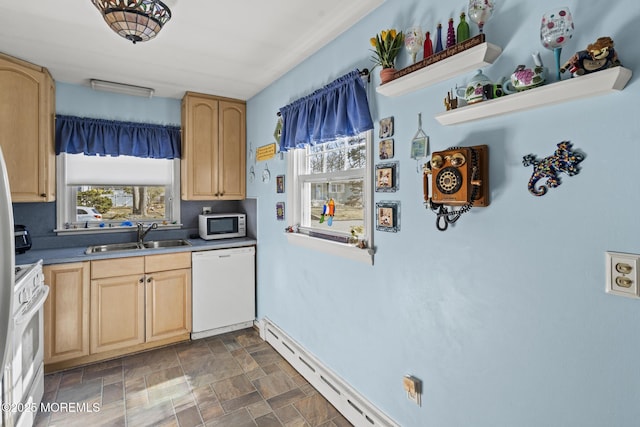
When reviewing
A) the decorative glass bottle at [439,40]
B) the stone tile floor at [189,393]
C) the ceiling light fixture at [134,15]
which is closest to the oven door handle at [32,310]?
the stone tile floor at [189,393]

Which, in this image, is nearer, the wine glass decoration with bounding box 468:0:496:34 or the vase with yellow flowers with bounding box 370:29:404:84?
the wine glass decoration with bounding box 468:0:496:34

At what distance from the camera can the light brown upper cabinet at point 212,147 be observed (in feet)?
11.2

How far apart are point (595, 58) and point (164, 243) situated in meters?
3.66

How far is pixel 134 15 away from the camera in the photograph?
5.41ft

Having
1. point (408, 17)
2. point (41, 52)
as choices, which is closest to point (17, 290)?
point (41, 52)

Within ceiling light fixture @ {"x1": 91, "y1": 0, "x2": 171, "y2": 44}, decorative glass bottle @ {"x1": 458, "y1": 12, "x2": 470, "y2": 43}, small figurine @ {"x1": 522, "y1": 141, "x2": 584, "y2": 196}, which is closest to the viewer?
small figurine @ {"x1": 522, "y1": 141, "x2": 584, "y2": 196}

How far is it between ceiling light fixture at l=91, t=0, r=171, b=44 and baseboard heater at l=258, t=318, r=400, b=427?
238cm

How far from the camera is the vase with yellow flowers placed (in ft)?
5.54

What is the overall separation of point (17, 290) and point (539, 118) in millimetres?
2568

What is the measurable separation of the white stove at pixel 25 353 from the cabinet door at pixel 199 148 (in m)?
1.48

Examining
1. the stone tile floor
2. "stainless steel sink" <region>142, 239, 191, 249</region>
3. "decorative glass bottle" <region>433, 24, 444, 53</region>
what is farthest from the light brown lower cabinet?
"decorative glass bottle" <region>433, 24, 444, 53</region>

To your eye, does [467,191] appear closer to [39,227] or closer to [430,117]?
[430,117]

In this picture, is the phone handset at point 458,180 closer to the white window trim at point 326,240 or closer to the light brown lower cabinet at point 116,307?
the white window trim at point 326,240

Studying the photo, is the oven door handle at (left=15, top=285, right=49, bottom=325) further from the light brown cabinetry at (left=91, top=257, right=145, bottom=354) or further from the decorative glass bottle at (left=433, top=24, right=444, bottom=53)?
the decorative glass bottle at (left=433, top=24, right=444, bottom=53)
